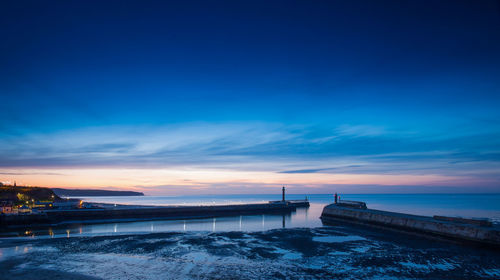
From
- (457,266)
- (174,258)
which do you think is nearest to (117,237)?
(174,258)

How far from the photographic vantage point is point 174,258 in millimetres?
15945

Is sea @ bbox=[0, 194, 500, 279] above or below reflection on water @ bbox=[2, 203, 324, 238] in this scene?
above

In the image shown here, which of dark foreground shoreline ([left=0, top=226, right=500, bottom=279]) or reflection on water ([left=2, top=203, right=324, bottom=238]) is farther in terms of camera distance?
reflection on water ([left=2, top=203, right=324, bottom=238])

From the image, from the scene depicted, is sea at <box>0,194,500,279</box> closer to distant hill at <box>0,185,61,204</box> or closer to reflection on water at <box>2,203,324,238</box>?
reflection on water at <box>2,203,324,238</box>

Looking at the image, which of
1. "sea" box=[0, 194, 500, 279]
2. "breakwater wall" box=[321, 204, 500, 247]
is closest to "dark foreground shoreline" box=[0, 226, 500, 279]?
"sea" box=[0, 194, 500, 279]

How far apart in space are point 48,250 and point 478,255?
27.3 meters

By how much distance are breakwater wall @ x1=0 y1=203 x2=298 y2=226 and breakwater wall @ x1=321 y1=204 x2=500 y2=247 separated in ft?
70.9

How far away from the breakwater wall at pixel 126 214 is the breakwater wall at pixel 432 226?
2162cm

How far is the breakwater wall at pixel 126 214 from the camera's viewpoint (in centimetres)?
3171

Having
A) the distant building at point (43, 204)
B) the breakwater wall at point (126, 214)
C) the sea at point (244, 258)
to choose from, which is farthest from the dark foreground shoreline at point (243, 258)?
the distant building at point (43, 204)

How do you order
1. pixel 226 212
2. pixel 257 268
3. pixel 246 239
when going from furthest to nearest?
pixel 226 212, pixel 246 239, pixel 257 268

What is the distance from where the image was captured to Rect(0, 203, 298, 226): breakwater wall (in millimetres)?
31709

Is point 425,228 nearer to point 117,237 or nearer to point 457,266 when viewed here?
point 457,266

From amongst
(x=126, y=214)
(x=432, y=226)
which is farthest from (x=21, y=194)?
(x=432, y=226)
